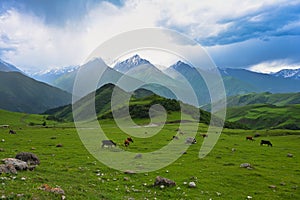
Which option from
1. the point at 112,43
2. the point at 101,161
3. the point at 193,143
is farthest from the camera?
the point at 193,143

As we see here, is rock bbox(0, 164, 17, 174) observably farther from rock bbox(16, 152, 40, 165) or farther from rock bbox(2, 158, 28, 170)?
rock bbox(16, 152, 40, 165)

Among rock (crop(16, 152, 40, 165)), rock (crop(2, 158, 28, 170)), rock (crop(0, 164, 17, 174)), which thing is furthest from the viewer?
rock (crop(16, 152, 40, 165))

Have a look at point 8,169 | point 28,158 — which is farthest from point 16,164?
point 28,158

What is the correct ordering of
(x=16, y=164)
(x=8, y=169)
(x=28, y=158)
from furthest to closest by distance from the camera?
(x=28, y=158) < (x=16, y=164) < (x=8, y=169)

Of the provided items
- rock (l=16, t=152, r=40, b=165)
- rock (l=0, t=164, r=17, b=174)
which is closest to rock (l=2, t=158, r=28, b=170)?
rock (l=0, t=164, r=17, b=174)

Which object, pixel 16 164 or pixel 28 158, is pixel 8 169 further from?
pixel 28 158

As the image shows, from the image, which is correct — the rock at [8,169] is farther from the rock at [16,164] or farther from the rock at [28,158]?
the rock at [28,158]

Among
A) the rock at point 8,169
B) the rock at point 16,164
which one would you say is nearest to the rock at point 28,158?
Result: the rock at point 16,164

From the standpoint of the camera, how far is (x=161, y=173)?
27312 millimetres

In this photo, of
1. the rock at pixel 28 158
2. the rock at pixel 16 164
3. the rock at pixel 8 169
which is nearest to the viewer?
the rock at pixel 8 169

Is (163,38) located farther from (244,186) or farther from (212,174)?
(244,186)

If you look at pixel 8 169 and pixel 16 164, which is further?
pixel 16 164

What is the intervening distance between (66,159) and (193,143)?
2957cm

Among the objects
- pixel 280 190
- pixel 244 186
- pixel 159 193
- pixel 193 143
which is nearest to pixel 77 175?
pixel 159 193
